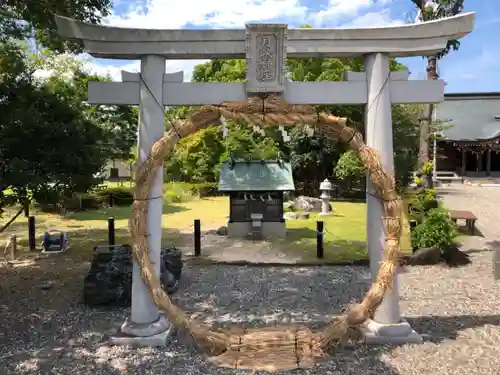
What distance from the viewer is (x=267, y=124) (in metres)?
5.38

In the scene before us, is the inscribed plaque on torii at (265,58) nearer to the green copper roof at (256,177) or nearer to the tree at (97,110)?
the green copper roof at (256,177)

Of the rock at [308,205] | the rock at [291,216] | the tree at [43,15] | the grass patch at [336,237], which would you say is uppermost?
the tree at [43,15]

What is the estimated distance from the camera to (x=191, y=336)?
5383mm

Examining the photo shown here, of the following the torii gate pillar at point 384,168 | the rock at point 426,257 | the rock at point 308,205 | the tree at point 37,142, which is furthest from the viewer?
the rock at point 308,205

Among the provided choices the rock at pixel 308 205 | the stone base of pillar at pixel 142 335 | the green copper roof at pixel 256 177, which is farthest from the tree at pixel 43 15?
the rock at pixel 308 205

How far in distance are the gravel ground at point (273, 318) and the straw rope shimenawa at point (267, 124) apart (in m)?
0.30

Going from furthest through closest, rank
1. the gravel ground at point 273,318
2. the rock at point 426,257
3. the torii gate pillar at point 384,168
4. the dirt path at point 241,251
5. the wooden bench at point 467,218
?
the wooden bench at point 467,218 < the dirt path at point 241,251 < the rock at point 426,257 < the torii gate pillar at point 384,168 < the gravel ground at point 273,318

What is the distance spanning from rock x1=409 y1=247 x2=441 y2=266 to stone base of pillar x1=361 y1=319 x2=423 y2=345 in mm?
4585

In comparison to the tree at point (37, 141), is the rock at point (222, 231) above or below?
below

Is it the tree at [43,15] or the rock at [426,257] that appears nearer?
the tree at [43,15]

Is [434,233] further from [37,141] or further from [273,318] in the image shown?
[37,141]

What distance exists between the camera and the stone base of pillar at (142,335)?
18.1ft

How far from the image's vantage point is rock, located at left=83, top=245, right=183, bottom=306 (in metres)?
7.20

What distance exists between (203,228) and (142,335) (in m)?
9.94
